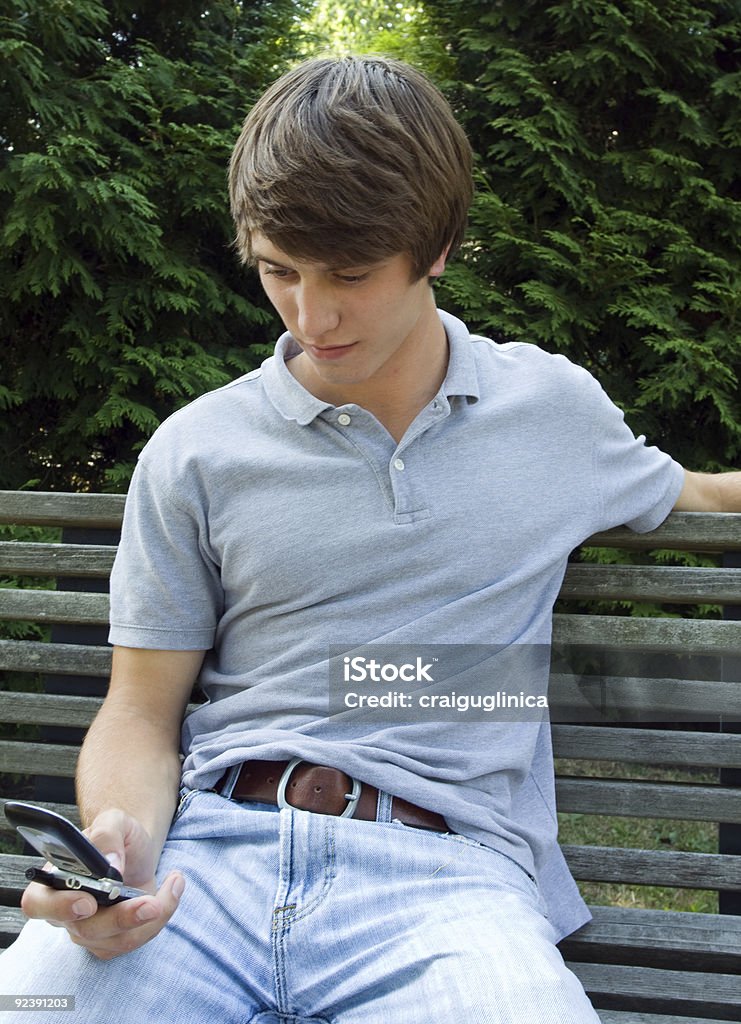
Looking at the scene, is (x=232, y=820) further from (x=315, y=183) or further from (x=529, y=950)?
(x=315, y=183)

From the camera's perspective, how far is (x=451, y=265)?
380cm

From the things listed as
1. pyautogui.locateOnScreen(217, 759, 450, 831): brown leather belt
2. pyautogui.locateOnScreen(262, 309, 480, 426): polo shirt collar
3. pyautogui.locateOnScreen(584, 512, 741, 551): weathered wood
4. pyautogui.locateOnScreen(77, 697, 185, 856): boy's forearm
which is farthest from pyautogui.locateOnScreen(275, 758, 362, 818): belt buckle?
pyautogui.locateOnScreen(584, 512, 741, 551): weathered wood

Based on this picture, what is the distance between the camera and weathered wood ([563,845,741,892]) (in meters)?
2.07

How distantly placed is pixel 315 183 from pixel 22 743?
4.40ft

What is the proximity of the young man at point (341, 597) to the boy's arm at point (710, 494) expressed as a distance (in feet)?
0.42

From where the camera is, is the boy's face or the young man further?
the boy's face

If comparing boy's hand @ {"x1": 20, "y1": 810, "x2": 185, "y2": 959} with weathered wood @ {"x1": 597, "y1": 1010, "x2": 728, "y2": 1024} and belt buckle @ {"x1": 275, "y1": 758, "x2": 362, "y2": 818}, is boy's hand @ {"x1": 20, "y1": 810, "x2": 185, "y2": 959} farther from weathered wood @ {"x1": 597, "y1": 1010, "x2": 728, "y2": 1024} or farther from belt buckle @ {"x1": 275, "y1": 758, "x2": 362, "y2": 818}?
weathered wood @ {"x1": 597, "y1": 1010, "x2": 728, "y2": 1024}

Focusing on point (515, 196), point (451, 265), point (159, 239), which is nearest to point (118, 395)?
point (159, 239)

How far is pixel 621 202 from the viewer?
12.5 feet

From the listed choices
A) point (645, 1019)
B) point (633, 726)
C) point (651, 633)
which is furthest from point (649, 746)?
point (645, 1019)

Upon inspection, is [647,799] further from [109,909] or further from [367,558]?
[109,909]

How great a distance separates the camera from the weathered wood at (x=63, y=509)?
2.25 metres

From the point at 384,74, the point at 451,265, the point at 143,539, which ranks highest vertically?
the point at 384,74

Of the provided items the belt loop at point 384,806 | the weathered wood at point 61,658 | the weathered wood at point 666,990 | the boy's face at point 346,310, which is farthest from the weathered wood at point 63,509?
the weathered wood at point 666,990
